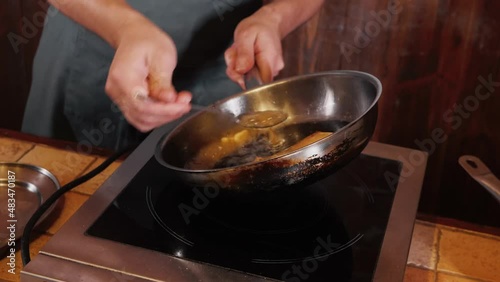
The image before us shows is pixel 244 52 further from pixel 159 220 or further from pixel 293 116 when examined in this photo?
pixel 159 220

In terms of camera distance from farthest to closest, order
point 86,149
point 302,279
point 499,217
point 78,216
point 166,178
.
Result: 1. point 499,217
2. point 86,149
3. point 166,178
4. point 78,216
5. point 302,279

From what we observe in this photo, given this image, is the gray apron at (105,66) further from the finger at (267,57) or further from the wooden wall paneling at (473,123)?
the wooden wall paneling at (473,123)

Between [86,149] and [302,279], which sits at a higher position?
[302,279]

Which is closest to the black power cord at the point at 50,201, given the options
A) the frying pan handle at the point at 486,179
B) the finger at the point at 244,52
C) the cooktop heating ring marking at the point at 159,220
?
the cooktop heating ring marking at the point at 159,220

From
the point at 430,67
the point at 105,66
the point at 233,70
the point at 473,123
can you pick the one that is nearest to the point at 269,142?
the point at 233,70

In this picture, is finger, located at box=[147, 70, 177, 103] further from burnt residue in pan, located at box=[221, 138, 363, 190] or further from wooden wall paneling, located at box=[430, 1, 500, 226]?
wooden wall paneling, located at box=[430, 1, 500, 226]

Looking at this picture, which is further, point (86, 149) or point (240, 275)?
point (86, 149)

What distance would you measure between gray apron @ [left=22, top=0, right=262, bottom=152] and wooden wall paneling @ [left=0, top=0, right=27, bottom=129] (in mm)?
474

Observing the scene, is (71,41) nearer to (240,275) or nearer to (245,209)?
(245,209)

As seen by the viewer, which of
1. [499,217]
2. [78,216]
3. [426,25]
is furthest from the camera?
[499,217]

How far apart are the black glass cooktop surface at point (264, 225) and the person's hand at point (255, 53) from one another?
243mm

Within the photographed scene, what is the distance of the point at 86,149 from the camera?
1.17 metres

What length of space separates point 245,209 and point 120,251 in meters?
0.20

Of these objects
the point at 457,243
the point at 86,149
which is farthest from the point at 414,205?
the point at 86,149
